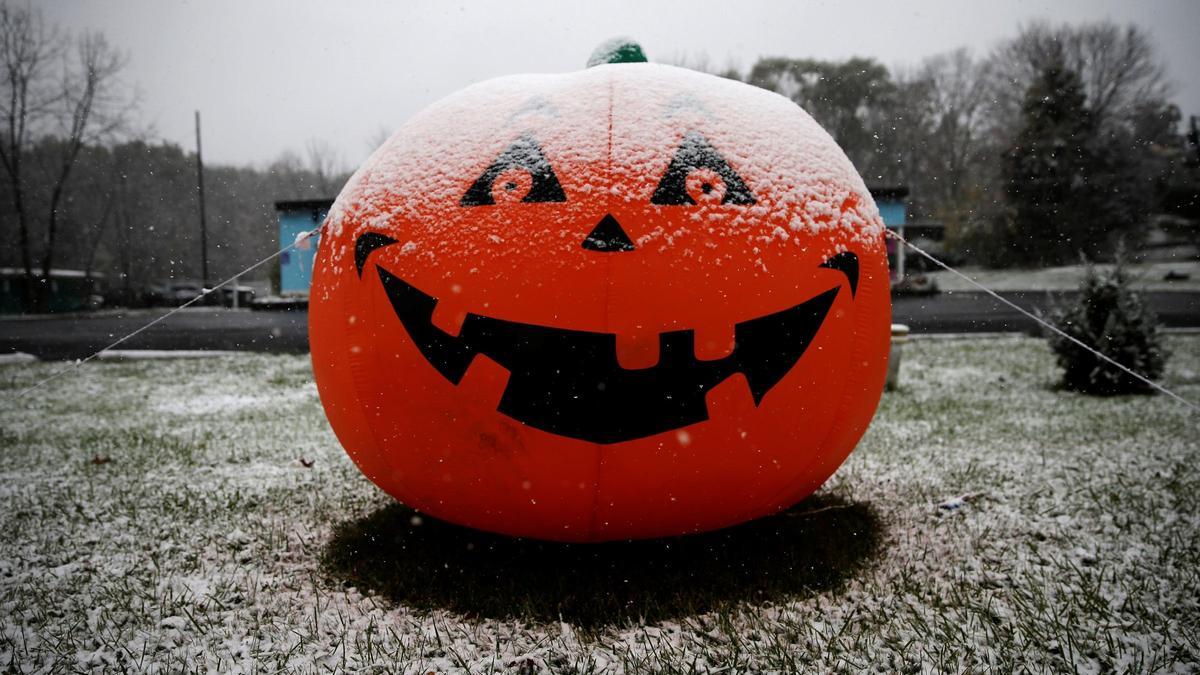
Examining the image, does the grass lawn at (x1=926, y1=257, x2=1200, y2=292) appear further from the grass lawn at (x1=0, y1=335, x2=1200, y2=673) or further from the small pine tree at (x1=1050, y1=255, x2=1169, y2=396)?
the grass lawn at (x1=0, y1=335, x2=1200, y2=673)

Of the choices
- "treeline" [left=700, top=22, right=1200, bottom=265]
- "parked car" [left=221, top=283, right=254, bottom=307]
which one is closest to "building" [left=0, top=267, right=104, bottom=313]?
"parked car" [left=221, top=283, right=254, bottom=307]

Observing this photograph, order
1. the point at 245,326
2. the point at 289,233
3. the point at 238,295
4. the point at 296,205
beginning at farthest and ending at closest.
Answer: the point at 238,295 → the point at 296,205 → the point at 289,233 → the point at 245,326

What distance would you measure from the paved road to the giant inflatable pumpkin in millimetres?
11827

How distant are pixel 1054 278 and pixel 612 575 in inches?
1268

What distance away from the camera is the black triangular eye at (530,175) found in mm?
2373

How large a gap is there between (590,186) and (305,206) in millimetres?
28499

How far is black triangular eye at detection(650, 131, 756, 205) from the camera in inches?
93.3

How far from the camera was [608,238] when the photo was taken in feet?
7.52

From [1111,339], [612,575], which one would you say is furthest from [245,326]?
[612,575]

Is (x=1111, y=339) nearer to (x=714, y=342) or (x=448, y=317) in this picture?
(x=714, y=342)

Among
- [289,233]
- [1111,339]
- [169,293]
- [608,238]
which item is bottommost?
[169,293]

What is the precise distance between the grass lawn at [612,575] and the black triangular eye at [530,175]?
1407mm

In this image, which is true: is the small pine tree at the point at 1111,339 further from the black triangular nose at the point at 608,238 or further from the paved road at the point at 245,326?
the paved road at the point at 245,326

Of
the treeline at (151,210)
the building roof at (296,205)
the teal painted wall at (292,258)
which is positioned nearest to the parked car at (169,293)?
the treeline at (151,210)
